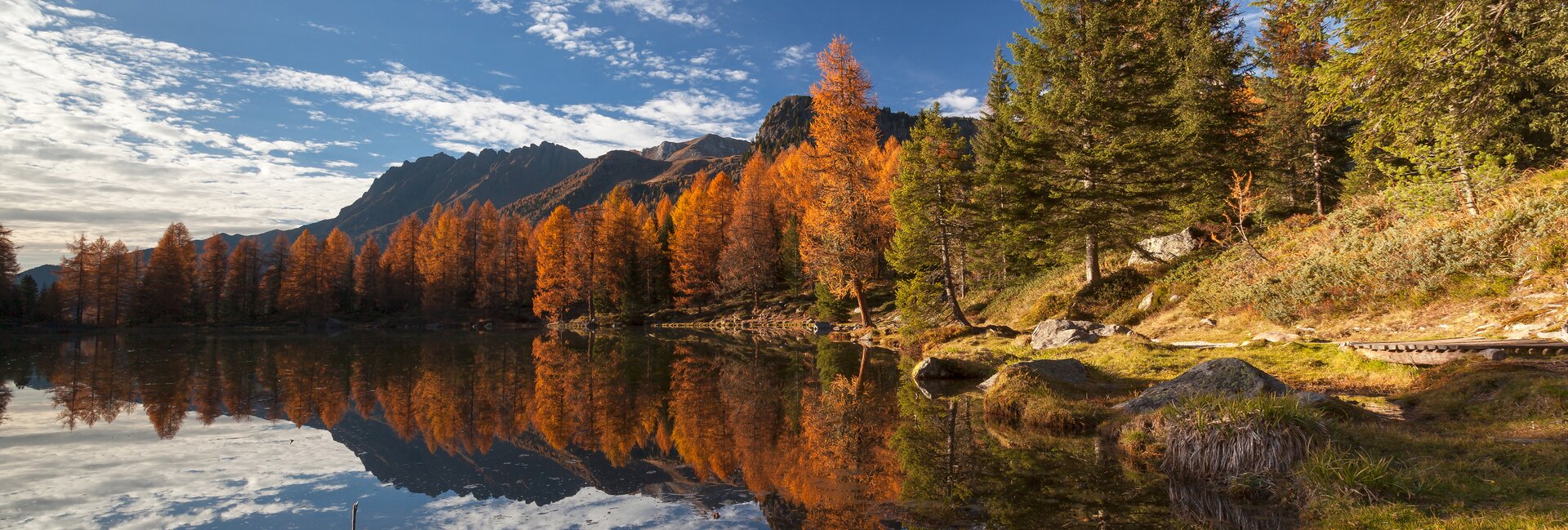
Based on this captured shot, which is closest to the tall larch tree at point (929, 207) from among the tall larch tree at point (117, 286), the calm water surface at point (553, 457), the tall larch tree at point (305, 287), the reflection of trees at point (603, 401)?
the reflection of trees at point (603, 401)

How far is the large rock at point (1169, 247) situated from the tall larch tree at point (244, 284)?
90424mm

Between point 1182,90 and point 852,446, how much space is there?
26.3m

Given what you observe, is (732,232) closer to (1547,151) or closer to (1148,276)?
(1148,276)

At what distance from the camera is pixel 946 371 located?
1745cm

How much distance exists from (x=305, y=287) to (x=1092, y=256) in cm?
8382

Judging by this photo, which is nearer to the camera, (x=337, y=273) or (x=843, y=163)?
(x=843, y=163)

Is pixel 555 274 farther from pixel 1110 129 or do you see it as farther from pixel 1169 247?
pixel 1169 247

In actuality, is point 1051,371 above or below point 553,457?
above

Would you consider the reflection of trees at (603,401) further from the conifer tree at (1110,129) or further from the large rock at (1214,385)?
the conifer tree at (1110,129)

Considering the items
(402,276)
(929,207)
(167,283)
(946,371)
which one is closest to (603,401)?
(946,371)

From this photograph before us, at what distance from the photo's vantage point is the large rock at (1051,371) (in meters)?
13.1

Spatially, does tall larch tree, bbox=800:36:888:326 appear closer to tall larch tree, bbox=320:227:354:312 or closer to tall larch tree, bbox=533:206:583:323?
tall larch tree, bbox=533:206:583:323

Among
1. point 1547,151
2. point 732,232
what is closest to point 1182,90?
point 1547,151

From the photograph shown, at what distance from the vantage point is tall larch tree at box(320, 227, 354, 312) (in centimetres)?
7594
